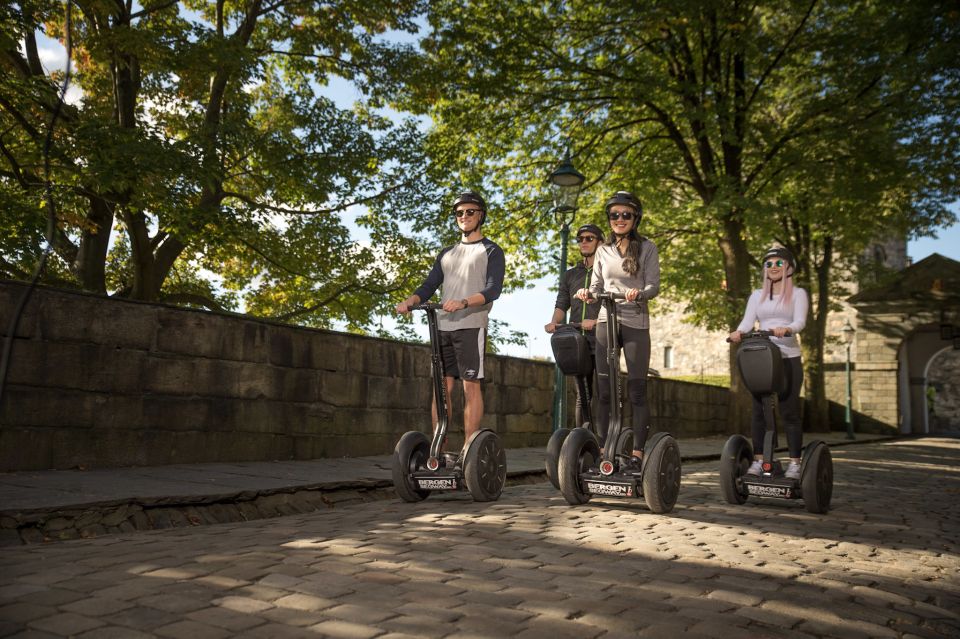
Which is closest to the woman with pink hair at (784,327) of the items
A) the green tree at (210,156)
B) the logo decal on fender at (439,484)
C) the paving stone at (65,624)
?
the logo decal on fender at (439,484)

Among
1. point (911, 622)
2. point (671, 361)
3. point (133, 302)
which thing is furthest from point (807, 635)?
point (671, 361)

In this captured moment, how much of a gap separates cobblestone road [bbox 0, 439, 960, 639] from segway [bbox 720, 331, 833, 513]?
45cm

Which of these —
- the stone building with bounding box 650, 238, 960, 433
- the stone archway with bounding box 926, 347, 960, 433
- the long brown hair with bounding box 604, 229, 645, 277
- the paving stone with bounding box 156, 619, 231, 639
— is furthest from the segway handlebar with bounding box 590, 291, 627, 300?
the stone archway with bounding box 926, 347, 960, 433

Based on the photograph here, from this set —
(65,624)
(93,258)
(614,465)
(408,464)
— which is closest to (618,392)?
(614,465)

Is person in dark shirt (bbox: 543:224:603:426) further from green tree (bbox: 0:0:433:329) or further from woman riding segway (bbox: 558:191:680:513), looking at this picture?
green tree (bbox: 0:0:433:329)

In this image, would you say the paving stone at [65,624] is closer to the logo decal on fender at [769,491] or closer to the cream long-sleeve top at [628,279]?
the cream long-sleeve top at [628,279]

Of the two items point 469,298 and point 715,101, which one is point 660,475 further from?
point 715,101

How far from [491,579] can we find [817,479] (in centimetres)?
339

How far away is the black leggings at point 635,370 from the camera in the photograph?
528cm

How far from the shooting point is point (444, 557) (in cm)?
345

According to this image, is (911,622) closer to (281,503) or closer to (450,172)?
(281,503)

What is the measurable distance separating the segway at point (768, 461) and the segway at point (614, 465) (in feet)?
2.61

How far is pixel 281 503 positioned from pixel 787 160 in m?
14.7

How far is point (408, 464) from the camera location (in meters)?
5.34
